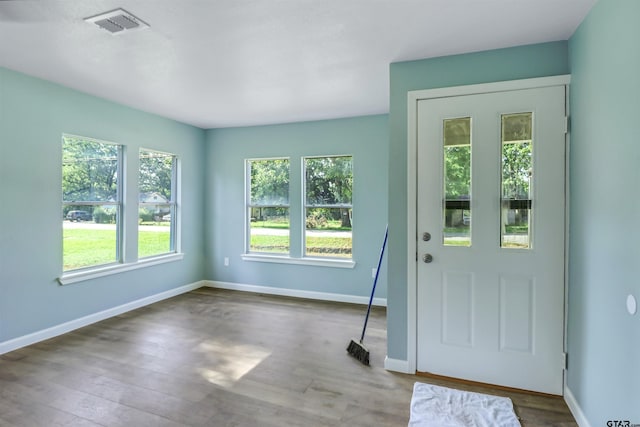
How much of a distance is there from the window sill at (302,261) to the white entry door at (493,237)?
1979 mm

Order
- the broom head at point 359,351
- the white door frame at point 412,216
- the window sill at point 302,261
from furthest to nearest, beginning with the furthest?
the window sill at point 302,261 → the broom head at point 359,351 → the white door frame at point 412,216

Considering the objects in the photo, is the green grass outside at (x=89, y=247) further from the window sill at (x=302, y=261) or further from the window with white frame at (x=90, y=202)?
the window sill at (x=302, y=261)

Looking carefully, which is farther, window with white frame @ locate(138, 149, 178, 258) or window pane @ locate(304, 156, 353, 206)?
window pane @ locate(304, 156, 353, 206)

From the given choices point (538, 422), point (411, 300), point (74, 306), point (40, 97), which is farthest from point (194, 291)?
point (538, 422)

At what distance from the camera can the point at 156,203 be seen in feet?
15.1

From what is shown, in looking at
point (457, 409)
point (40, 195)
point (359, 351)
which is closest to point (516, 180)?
point (457, 409)

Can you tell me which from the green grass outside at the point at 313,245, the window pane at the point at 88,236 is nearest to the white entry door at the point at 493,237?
the green grass outside at the point at 313,245

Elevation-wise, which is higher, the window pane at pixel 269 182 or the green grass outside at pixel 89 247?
the window pane at pixel 269 182

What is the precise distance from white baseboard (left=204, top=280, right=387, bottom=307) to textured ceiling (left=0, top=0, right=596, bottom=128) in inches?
102

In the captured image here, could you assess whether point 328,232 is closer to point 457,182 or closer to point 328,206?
point 328,206

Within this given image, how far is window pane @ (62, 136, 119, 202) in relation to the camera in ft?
11.5

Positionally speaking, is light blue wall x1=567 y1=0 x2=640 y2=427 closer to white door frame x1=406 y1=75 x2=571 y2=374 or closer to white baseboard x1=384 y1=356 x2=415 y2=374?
white door frame x1=406 y1=75 x2=571 y2=374

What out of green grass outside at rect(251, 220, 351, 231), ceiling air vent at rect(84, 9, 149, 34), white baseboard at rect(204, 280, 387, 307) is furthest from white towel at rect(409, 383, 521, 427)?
ceiling air vent at rect(84, 9, 149, 34)

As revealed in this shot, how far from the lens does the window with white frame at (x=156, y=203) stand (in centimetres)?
442
